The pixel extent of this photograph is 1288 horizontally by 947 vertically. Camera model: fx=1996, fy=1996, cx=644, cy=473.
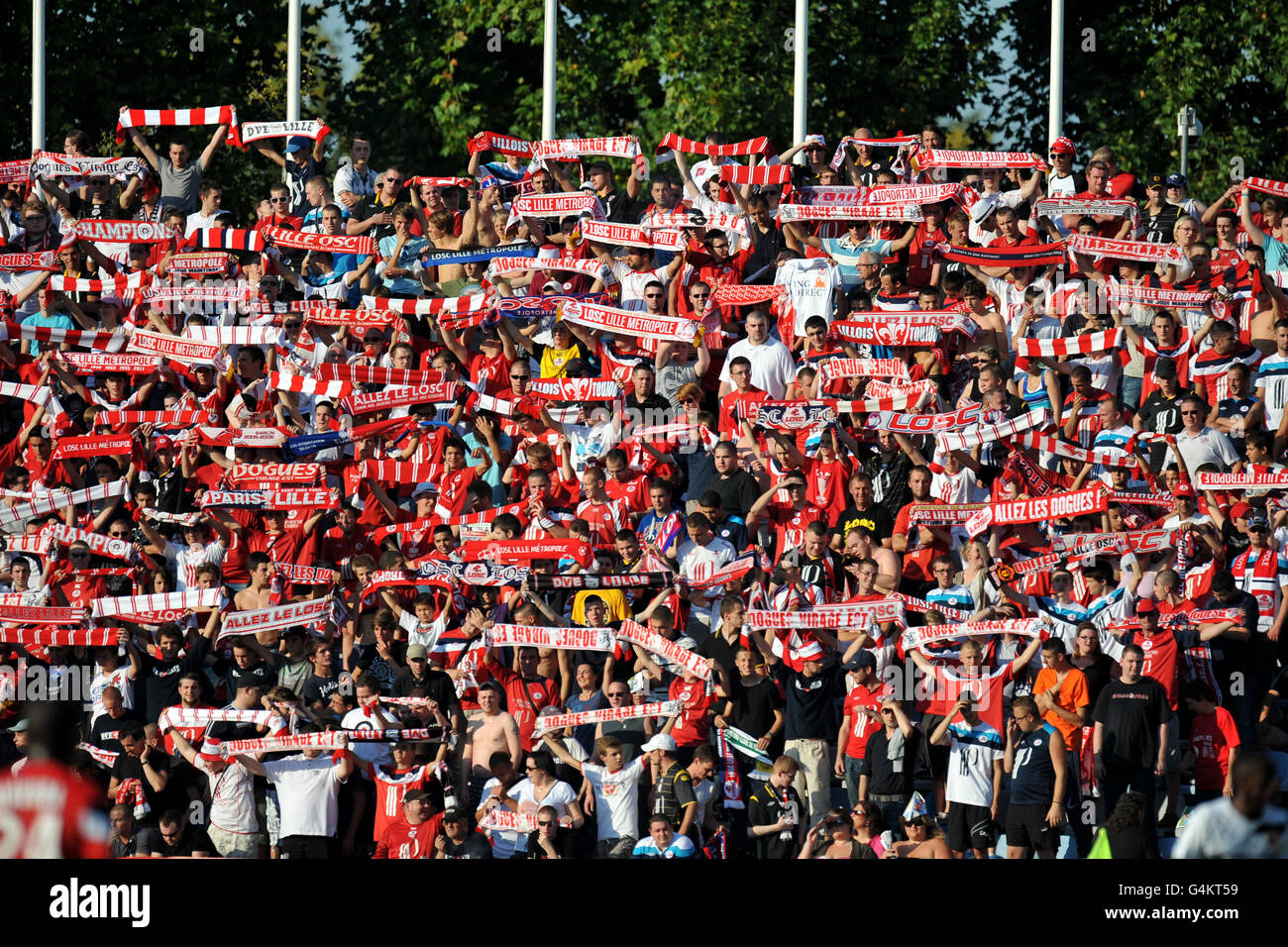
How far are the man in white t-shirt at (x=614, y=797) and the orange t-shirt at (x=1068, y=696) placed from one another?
2871 mm

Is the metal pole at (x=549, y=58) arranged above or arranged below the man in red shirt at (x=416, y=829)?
above

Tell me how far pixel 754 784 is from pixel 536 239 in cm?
740

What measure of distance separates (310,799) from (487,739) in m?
1.32

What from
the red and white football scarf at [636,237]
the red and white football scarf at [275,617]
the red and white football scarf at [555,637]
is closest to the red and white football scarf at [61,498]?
the red and white football scarf at [275,617]

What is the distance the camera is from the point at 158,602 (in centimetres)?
1591

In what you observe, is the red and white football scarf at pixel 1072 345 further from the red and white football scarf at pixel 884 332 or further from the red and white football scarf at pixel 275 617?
the red and white football scarf at pixel 275 617

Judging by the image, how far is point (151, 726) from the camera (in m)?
14.7

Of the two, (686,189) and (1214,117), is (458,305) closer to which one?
(686,189)

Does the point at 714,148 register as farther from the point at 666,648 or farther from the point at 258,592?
the point at 666,648

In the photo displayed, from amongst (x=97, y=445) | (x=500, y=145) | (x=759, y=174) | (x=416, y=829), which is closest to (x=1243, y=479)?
(x=759, y=174)

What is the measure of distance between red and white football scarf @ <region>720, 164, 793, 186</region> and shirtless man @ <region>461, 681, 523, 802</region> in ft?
23.5

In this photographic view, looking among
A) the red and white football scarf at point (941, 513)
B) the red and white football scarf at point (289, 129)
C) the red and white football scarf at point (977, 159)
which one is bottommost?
the red and white football scarf at point (941, 513)

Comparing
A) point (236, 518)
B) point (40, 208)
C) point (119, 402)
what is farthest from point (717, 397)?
point (40, 208)

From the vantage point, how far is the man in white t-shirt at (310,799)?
14055mm
